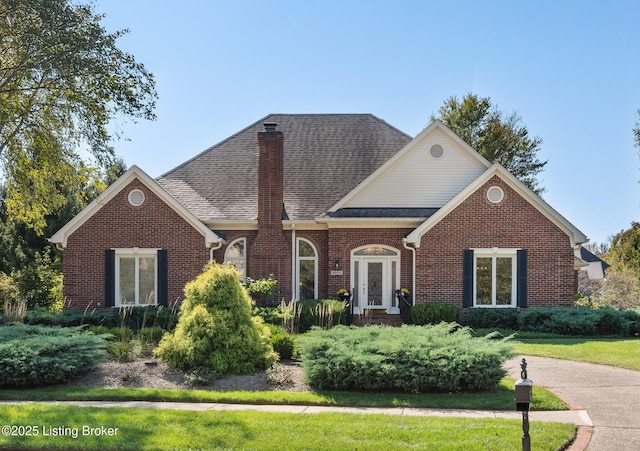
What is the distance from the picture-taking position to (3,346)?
33.3 feet

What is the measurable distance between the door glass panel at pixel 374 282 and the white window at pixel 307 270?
1806 mm

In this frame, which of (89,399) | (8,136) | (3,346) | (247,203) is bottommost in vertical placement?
(89,399)

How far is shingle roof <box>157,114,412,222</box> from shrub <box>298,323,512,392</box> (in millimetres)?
10310

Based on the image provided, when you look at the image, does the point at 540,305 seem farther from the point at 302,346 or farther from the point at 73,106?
the point at 73,106

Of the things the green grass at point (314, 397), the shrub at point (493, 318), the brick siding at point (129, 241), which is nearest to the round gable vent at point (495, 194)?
the shrub at point (493, 318)

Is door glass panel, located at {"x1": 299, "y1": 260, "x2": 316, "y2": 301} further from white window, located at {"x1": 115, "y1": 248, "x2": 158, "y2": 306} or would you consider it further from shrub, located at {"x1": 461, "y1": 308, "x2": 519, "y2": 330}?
shrub, located at {"x1": 461, "y1": 308, "x2": 519, "y2": 330}

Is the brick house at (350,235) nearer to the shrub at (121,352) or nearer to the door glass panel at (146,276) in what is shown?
the door glass panel at (146,276)

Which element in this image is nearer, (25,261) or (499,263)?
(499,263)

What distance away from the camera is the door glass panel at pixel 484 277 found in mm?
18484

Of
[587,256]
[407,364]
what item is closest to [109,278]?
[407,364]

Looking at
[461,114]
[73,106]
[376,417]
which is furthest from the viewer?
[461,114]

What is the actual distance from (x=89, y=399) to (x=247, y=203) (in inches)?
464

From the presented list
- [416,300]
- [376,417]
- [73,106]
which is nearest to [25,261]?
[73,106]

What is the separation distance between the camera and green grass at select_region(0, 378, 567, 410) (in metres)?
8.61
